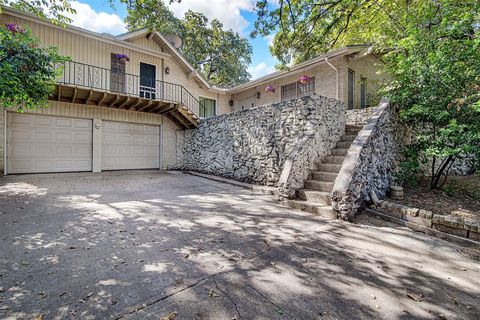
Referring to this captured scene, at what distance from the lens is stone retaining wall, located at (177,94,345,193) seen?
18.0 feet

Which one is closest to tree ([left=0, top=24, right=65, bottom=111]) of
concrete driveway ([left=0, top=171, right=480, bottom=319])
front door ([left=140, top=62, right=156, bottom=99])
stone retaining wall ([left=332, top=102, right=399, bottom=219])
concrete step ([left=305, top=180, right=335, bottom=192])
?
concrete driveway ([left=0, top=171, right=480, bottom=319])

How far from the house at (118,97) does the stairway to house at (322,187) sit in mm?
4478

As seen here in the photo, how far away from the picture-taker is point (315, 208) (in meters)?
4.49

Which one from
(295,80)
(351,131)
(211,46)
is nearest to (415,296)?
(351,131)

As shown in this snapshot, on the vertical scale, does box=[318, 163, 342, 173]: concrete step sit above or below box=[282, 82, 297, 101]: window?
below

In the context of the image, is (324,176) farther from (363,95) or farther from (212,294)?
(363,95)

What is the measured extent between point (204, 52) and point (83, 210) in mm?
17627

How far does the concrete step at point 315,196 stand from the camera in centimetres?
460

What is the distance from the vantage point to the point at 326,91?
9680 mm

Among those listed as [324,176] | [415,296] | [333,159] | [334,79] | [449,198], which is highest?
[334,79]

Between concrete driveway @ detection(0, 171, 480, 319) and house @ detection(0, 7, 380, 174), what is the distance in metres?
5.43

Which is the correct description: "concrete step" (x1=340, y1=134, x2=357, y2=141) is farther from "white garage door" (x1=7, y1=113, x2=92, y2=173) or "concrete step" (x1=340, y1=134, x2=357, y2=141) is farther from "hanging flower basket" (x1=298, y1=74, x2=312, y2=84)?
"white garage door" (x1=7, y1=113, x2=92, y2=173)

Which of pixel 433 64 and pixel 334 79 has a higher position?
pixel 334 79

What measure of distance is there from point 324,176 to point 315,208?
1.05 m
